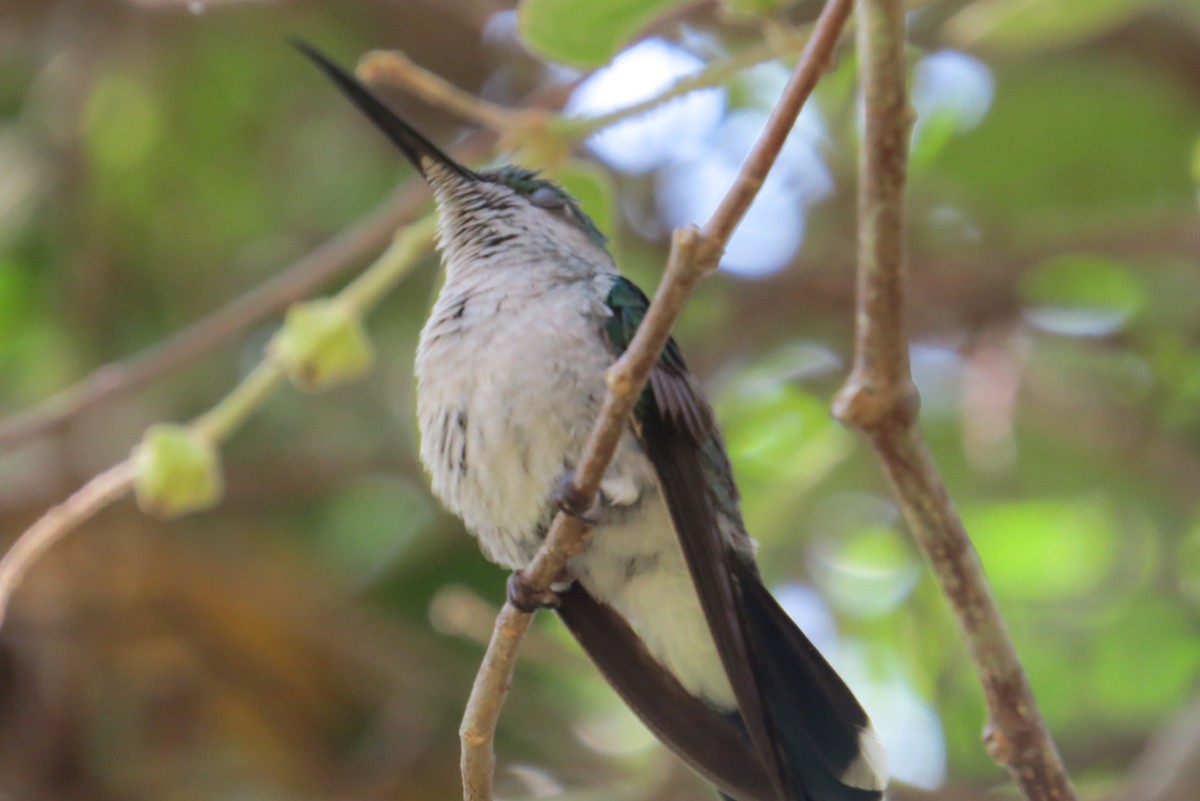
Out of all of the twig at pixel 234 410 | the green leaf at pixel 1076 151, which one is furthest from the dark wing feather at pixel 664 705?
the green leaf at pixel 1076 151

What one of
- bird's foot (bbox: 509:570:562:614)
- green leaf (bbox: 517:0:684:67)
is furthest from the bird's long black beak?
bird's foot (bbox: 509:570:562:614)

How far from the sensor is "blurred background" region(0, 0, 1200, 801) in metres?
3.74

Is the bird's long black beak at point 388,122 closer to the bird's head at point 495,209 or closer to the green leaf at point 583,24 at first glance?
the bird's head at point 495,209

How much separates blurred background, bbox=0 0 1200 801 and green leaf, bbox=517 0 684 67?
1.23 metres

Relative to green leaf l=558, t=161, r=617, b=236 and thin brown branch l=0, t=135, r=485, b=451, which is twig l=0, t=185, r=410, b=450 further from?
green leaf l=558, t=161, r=617, b=236

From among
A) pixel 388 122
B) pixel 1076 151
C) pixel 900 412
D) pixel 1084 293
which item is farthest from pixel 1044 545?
pixel 900 412

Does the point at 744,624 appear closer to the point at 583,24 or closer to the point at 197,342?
the point at 583,24

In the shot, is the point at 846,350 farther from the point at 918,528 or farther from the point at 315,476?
the point at 918,528

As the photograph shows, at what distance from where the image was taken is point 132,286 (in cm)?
426

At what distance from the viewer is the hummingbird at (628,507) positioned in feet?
7.53

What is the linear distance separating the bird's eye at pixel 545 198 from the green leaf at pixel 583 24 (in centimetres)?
81

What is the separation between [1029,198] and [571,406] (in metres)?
2.04

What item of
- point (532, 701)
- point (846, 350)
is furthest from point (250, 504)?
point (846, 350)

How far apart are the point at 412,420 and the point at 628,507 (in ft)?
5.28
